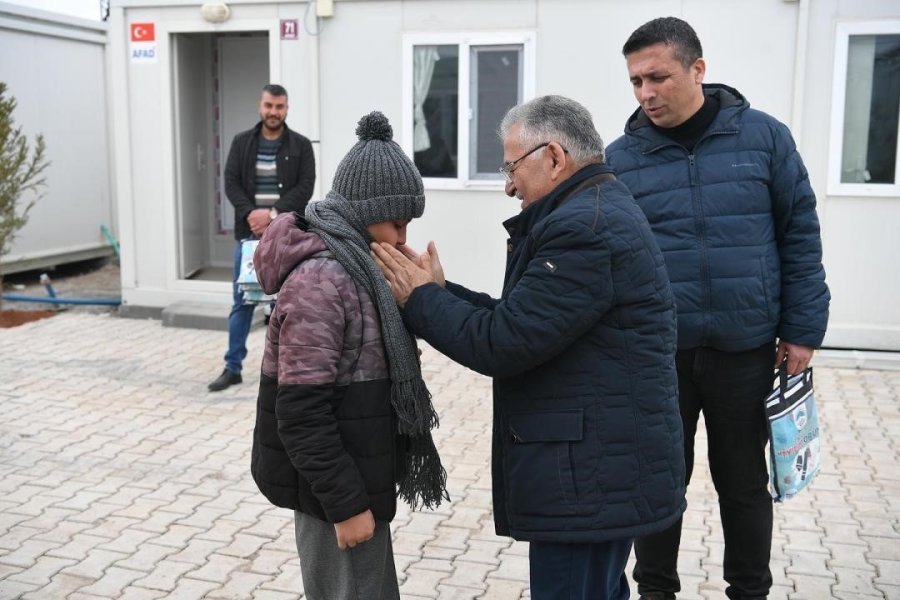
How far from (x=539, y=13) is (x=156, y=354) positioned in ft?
13.7

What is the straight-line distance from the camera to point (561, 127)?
2549 mm

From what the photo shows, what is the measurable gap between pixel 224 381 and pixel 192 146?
12.4 feet

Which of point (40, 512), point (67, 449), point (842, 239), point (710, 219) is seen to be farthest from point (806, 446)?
point (842, 239)

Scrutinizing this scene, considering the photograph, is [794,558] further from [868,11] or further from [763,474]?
[868,11]

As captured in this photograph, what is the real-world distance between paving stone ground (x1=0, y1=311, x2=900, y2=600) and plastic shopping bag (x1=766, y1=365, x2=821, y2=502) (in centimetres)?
77

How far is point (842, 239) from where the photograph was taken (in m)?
7.68

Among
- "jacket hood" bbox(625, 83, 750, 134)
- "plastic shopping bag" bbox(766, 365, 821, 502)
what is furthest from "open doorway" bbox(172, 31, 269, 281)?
"plastic shopping bag" bbox(766, 365, 821, 502)

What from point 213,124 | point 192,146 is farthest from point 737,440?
point 213,124

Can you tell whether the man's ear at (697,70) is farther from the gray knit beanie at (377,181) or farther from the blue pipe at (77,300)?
the blue pipe at (77,300)

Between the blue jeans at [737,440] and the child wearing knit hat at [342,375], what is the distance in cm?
119

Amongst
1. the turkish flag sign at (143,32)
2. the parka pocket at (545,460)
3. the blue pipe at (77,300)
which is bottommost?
the blue pipe at (77,300)

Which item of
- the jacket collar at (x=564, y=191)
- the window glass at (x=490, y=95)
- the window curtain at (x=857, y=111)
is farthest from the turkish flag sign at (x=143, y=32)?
the jacket collar at (x=564, y=191)

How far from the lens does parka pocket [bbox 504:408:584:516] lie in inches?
98.6

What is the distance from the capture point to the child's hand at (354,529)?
2477 millimetres
